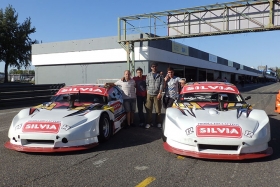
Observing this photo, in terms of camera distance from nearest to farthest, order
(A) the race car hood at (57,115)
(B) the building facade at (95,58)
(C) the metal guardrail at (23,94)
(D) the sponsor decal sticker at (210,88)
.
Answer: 1. (A) the race car hood at (57,115)
2. (D) the sponsor decal sticker at (210,88)
3. (C) the metal guardrail at (23,94)
4. (B) the building facade at (95,58)

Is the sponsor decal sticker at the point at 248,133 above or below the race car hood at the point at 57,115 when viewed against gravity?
below

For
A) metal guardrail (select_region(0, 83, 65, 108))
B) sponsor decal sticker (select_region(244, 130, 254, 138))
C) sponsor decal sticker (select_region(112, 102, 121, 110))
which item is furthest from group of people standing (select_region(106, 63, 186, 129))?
metal guardrail (select_region(0, 83, 65, 108))

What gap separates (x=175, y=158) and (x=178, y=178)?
0.85 m

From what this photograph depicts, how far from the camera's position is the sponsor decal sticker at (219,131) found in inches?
159

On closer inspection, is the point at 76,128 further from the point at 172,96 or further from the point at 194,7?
the point at 194,7

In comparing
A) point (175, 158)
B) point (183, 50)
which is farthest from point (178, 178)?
point (183, 50)

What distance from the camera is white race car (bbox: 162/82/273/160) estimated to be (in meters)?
4.04

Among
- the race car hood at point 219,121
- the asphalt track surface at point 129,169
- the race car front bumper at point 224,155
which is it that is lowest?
the asphalt track surface at point 129,169

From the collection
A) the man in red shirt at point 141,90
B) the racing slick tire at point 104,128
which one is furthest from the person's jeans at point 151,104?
the racing slick tire at point 104,128

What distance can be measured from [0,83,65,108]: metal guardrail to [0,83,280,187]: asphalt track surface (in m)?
8.13

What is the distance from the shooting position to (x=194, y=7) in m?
18.4

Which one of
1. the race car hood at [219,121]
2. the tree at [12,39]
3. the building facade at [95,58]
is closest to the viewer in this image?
the race car hood at [219,121]

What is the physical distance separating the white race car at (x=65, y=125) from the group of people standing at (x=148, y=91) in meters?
0.92

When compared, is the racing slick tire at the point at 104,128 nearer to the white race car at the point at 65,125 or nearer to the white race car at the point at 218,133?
the white race car at the point at 65,125
